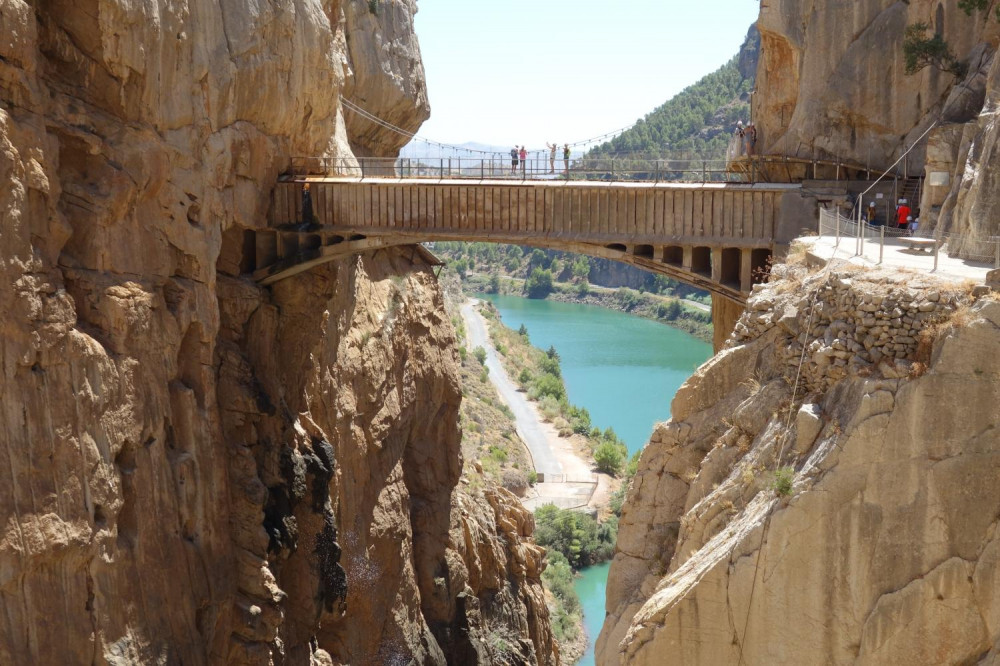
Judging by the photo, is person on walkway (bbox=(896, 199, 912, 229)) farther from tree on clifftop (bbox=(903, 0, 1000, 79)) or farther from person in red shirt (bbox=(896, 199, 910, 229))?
tree on clifftop (bbox=(903, 0, 1000, 79))

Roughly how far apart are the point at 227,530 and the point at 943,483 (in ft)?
52.8

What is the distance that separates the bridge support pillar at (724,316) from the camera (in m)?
23.6

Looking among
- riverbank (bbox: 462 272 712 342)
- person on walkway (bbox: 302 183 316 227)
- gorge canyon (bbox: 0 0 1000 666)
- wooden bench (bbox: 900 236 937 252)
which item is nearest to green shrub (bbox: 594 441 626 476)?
gorge canyon (bbox: 0 0 1000 666)

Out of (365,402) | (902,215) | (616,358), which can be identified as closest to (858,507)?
(902,215)

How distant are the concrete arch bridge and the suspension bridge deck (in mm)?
21

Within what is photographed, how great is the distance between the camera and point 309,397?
2688cm

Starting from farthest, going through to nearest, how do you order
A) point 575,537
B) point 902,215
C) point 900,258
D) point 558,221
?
point 575,537 < point 558,221 < point 902,215 < point 900,258

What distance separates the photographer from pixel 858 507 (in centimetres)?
1026

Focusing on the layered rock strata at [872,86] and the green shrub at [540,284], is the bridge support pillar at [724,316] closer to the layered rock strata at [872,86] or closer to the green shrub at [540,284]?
the layered rock strata at [872,86]

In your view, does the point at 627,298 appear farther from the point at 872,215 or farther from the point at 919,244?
the point at 919,244

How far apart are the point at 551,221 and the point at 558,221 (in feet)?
0.48

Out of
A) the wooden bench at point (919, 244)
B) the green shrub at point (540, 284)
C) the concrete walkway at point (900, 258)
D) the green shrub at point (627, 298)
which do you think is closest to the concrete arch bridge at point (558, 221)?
the wooden bench at point (919, 244)

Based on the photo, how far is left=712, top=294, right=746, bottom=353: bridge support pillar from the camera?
2359cm

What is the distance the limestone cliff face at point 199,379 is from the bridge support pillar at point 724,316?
8.79 meters
